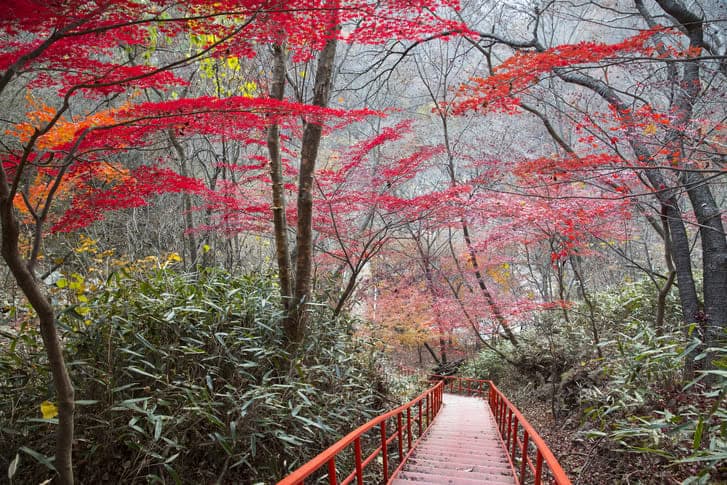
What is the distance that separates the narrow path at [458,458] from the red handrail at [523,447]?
0.17 m

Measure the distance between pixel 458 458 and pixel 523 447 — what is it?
1.68 m

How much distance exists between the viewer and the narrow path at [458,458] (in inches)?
144

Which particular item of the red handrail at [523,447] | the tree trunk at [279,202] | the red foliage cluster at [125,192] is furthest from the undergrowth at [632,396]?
the red foliage cluster at [125,192]

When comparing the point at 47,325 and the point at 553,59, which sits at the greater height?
the point at 553,59

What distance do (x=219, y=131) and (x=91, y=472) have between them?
3.04 metres

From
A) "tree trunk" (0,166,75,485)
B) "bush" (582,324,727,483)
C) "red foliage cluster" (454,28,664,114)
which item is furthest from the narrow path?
"red foliage cluster" (454,28,664,114)

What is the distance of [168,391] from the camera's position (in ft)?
9.57

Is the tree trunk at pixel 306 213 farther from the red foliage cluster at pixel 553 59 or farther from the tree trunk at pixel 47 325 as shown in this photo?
the tree trunk at pixel 47 325

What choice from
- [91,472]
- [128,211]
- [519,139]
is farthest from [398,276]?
[91,472]

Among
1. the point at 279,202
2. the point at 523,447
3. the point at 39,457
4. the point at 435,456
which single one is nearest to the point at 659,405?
the point at 523,447

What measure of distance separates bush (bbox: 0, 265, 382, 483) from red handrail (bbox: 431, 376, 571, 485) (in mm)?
1561

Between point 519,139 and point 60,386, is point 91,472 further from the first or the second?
point 519,139

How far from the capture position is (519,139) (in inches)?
554

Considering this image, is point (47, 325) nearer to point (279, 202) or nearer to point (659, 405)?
point (279, 202)
